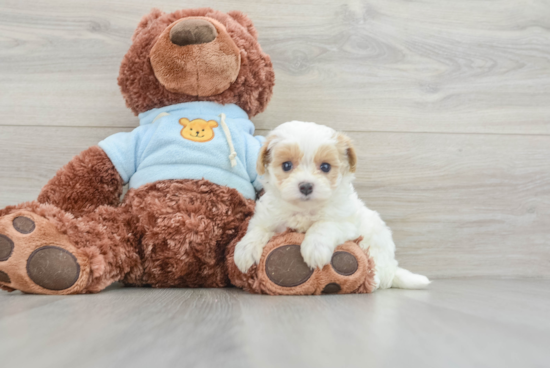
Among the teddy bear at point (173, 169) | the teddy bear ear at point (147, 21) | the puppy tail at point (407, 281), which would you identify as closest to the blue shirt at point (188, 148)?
the teddy bear at point (173, 169)

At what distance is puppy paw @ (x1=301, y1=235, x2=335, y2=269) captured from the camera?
0.91 meters

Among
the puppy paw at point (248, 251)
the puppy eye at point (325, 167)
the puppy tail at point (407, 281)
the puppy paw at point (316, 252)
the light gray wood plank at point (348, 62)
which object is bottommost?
the puppy tail at point (407, 281)

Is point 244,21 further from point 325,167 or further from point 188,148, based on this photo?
point 325,167

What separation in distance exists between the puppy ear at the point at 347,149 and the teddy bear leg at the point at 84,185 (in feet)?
2.03

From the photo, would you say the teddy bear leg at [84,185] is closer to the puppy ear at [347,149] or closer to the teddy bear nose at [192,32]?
the teddy bear nose at [192,32]

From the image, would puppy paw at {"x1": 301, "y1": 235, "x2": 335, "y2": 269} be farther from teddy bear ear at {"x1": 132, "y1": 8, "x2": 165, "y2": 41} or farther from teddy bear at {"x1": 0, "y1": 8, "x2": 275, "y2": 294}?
teddy bear ear at {"x1": 132, "y1": 8, "x2": 165, "y2": 41}

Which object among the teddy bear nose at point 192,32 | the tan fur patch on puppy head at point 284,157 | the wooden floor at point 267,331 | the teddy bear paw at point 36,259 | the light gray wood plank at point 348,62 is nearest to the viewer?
the wooden floor at point 267,331

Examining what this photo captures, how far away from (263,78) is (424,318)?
2.60 ft

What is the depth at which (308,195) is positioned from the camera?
94 centimetres

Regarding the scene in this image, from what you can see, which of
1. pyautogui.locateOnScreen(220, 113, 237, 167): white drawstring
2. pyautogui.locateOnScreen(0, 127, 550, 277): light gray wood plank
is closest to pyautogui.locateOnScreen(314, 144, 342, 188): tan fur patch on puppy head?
pyautogui.locateOnScreen(220, 113, 237, 167): white drawstring

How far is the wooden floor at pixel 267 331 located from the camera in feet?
1.58

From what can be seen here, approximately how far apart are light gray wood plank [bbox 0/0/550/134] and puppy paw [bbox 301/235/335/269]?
63cm

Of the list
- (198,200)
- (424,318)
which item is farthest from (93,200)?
(424,318)

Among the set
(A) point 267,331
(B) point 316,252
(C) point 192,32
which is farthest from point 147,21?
(A) point 267,331
